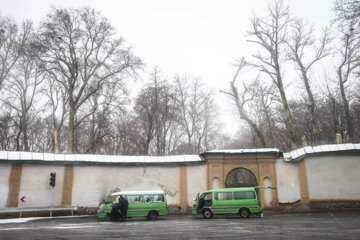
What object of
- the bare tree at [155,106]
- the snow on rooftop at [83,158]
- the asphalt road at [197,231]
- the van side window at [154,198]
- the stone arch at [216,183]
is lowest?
the asphalt road at [197,231]

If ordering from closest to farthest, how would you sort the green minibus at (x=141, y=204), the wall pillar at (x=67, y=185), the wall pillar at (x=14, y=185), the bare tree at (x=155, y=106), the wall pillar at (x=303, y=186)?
the green minibus at (x=141, y=204) → the wall pillar at (x=14, y=185) → the wall pillar at (x=67, y=185) → the wall pillar at (x=303, y=186) → the bare tree at (x=155, y=106)

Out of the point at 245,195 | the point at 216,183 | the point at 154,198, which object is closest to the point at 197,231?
the point at 154,198

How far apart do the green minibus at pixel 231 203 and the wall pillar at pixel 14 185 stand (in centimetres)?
1053

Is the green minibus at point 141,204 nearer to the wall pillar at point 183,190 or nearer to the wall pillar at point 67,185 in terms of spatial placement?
the wall pillar at point 67,185

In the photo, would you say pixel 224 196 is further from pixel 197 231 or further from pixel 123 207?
pixel 197 231

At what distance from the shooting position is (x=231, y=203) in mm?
16797

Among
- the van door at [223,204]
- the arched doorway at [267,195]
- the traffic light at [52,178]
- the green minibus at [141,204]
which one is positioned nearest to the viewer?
the green minibus at [141,204]

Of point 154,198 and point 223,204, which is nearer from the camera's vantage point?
point 223,204

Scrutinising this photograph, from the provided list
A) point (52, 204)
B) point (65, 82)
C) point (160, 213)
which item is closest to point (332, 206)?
point (160, 213)

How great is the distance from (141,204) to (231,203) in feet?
16.1

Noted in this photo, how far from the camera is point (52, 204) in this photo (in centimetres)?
1856

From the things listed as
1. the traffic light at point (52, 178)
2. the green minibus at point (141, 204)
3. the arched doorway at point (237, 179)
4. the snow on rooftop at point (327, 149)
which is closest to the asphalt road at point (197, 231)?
the green minibus at point (141, 204)

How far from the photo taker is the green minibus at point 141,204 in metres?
16.4

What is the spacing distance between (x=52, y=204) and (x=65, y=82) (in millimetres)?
12407
